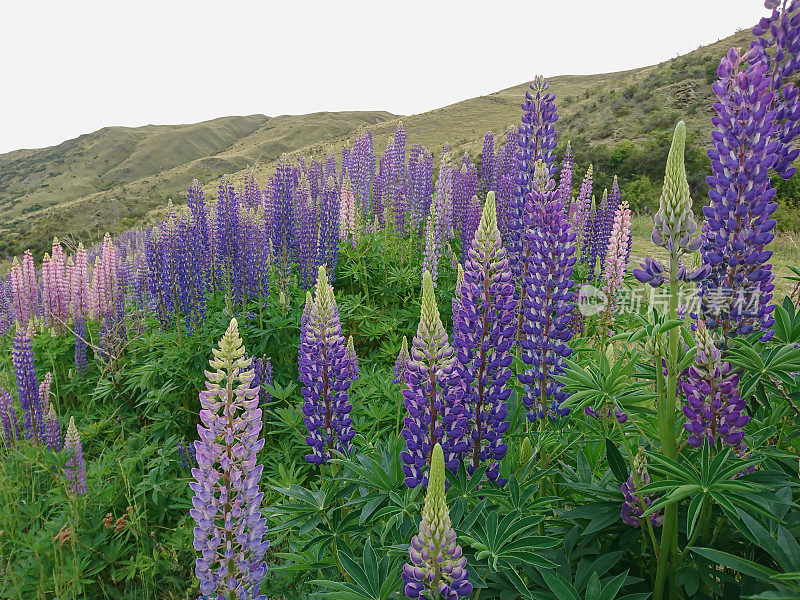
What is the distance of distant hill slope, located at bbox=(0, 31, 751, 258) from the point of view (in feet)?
67.4

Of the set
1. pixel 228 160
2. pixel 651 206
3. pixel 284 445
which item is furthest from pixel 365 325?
pixel 228 160

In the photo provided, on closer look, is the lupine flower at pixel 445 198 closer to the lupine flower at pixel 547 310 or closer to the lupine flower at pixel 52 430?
the lupine flower at pixel 547 310

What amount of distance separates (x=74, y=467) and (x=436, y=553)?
3.95 meters

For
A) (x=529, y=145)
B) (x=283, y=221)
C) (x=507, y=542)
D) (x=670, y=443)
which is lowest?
(x=507, y=542)

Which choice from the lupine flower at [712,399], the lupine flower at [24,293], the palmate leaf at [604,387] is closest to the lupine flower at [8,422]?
the lupine flower at [24,293]

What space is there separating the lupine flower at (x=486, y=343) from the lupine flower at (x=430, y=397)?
5.4 inches

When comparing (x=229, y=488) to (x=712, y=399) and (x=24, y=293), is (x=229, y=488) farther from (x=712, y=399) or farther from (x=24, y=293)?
(x=24, y=293)

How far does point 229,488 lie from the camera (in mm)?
1681

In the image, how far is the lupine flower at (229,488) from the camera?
1.64m

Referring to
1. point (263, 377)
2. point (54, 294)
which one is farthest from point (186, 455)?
point (54, 294)

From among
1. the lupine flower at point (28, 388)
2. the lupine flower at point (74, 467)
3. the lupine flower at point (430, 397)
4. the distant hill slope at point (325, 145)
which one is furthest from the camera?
the distant hill slope at point (325, 145)

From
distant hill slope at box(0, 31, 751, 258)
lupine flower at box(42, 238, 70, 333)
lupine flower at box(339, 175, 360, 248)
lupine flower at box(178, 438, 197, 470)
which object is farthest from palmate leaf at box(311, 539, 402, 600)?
distant hill slope at box(0, 31, 751, 258)

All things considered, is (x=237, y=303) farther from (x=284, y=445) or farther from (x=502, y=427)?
(x=502, y=427)

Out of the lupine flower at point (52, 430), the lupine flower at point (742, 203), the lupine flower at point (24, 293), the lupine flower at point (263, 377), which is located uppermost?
the lupine flower at point (742, 203)
